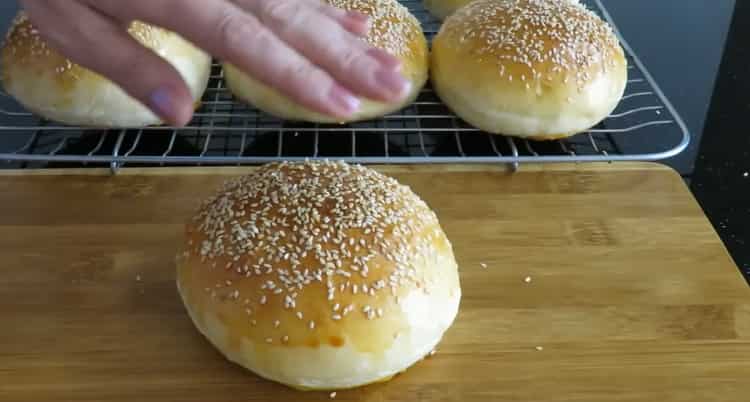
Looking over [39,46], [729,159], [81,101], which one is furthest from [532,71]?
[39,46]

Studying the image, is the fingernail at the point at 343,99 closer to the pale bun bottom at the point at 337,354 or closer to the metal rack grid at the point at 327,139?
the pale bun bottom at the point at 337,354

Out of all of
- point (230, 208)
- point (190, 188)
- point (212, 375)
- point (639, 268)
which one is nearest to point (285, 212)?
point (230, 208)

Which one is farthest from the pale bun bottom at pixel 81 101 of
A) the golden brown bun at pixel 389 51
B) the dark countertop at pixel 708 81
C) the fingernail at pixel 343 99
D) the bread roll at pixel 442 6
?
the fingernail at pixel 343 99

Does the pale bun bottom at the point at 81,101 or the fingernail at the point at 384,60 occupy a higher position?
the fingernail at the point at 384,60

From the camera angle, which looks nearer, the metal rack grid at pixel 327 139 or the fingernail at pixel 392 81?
the fingernail at pixel 392 81

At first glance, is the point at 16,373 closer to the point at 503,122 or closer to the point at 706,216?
the point at 503,122

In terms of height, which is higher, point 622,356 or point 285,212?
point 285,212

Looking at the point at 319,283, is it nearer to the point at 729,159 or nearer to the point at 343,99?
the point at 343,99

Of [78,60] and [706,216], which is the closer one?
[78,60]
